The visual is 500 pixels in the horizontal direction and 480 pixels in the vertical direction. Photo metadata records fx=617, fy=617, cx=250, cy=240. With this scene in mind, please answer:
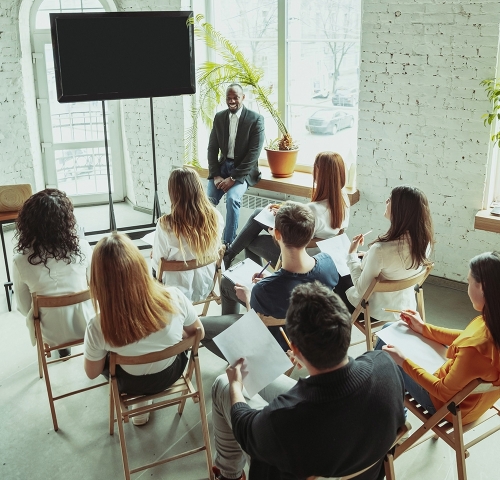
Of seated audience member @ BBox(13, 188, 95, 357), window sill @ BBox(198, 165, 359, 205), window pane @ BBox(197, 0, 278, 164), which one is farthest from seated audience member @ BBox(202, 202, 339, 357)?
window pane @ BBox(197, 0, 278, 164)

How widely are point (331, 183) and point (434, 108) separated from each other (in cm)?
117

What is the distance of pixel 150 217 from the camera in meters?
6.62

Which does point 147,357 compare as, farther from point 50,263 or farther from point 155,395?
point 50,263

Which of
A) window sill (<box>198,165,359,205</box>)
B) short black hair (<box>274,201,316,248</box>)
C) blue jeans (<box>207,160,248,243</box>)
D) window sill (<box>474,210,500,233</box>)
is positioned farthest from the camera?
blue jeans (<box>207,160,248,243</box>)

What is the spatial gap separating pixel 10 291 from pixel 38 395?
1.42 metres

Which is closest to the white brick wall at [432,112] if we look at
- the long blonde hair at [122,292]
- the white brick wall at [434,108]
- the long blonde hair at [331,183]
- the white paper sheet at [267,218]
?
the white brick wall at [434,108]

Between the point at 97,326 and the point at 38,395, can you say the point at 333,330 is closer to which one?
the point at 97,326

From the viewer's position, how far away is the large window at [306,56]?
17.0ft

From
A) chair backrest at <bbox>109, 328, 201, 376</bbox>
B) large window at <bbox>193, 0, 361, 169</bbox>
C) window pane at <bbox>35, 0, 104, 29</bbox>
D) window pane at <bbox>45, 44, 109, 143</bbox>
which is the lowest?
chair backrest at <bbox>109, 328, 201, 376</bbox>

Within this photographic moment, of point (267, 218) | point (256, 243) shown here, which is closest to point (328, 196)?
point (267, 218)

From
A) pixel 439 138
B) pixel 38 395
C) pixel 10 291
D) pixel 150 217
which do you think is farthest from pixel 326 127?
pixel 38 395

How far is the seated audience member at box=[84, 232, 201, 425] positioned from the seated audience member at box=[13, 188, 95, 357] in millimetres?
643

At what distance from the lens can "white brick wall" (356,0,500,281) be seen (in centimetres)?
Answer: 425

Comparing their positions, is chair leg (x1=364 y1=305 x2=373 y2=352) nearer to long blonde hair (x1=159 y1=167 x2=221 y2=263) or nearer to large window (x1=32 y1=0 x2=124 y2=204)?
long blonde hair (x1=159 y1=167 x2=221 y2=263)
